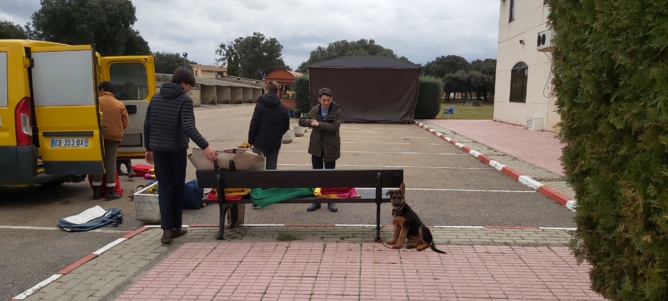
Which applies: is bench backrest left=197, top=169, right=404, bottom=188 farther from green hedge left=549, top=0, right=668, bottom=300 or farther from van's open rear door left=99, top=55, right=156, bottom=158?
van's open rear door left=99, top=55, right=156, bottom=158

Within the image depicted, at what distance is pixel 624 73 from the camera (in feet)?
7.83

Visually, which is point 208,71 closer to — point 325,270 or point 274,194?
point 274,194

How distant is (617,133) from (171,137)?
12.6 ft

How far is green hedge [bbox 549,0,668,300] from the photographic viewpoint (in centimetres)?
214

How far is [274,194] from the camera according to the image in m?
5.35

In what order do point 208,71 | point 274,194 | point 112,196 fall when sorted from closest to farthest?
point 274,194 < point 112,196 < point 208,71

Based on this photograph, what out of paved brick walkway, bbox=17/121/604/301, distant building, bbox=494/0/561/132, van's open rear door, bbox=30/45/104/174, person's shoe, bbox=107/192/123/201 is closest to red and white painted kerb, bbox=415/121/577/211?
paved brick walkway, bbox=17/121/604/301

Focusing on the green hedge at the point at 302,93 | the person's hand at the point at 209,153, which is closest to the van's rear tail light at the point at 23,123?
the person's hand at the point at 209,153

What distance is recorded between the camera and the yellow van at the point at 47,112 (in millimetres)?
6273

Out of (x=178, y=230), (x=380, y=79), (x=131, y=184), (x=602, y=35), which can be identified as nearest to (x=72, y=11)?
(x=380, y=79)

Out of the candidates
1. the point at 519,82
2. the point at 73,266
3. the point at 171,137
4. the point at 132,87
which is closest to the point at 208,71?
the point at 519,82

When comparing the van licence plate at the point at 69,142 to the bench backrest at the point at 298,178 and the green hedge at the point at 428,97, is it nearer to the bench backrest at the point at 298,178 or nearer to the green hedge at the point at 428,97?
the bench backrest at the point at 298,178

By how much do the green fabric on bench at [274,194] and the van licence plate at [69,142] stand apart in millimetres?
2788

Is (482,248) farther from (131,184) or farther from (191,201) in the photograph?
(131,184)
